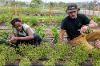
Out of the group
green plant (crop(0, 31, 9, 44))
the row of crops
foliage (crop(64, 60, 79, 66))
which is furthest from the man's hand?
green plant (crop(0, 31, 9, 44))

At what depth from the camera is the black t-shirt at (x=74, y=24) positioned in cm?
644

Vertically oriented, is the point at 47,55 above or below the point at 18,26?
below

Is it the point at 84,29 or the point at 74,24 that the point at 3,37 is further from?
the point at 84,29

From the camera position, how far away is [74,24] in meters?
6.45

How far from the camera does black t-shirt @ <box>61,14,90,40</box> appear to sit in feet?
21.1

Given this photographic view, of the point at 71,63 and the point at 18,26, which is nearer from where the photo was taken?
the point at 71,63

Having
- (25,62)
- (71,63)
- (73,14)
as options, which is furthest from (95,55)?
(25,62)

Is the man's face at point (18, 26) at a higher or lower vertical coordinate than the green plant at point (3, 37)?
higher

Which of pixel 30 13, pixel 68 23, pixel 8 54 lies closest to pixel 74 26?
pixel 68 23

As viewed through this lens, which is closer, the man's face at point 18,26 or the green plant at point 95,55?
the green plant at point 95,55

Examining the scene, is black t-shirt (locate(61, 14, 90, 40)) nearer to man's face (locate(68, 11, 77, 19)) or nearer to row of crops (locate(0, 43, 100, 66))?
man's face (locate(68, 11, 77, 19))

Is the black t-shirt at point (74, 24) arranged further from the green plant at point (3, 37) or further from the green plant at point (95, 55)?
the green plant at point (3, 37)

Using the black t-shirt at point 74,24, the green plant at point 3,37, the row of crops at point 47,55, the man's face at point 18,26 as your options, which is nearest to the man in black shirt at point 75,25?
the black t-shirt at point 74,24

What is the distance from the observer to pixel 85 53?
18.4 ft
